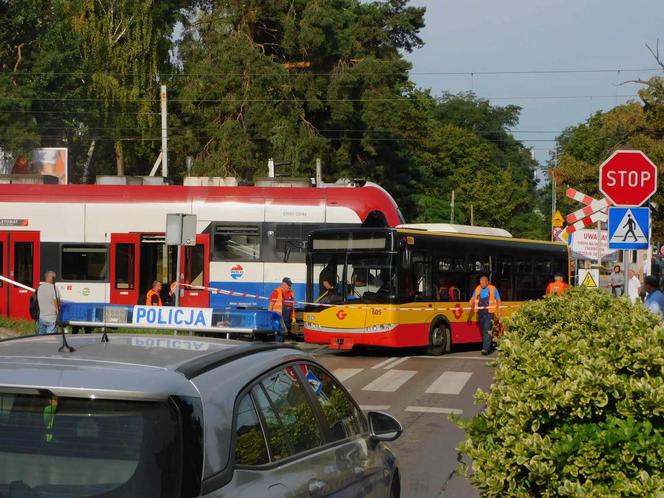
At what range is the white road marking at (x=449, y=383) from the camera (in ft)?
54.8

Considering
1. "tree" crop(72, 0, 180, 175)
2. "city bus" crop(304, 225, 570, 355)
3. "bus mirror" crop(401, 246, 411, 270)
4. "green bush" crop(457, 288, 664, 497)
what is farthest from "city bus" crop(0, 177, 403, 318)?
"green bush" crop(457, 288, 664, 497)

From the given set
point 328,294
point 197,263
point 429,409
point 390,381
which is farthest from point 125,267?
point 429,409

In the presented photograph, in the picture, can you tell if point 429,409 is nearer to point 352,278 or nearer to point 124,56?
point 352,278

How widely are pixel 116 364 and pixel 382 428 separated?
2232mm

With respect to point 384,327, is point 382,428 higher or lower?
higher

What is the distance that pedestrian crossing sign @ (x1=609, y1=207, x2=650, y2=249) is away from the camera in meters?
14.8

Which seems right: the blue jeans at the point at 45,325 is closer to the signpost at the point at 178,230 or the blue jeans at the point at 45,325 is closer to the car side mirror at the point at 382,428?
the signpost at the point at 178,230

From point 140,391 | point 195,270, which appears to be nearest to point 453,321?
point 195,270

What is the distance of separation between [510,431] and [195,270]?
867 inches

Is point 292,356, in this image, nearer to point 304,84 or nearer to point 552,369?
point 552,369

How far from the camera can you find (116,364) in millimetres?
3939

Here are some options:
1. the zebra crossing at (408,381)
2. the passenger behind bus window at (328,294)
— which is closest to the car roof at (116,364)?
the zebra crossing at (408,381)

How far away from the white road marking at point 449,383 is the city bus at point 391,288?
287cm

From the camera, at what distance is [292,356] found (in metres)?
5.03
